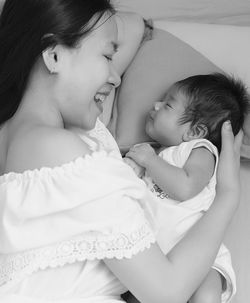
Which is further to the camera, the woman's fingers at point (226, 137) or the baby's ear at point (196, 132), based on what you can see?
the baby's ear at point (196, 132)

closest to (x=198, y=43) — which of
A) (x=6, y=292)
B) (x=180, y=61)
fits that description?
(x=180, y=61)

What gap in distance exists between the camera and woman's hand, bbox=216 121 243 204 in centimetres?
115

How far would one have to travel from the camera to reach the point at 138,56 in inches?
68.6

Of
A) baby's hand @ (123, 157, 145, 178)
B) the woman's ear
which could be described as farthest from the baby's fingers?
the woman's ear

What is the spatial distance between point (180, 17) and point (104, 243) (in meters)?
1.30

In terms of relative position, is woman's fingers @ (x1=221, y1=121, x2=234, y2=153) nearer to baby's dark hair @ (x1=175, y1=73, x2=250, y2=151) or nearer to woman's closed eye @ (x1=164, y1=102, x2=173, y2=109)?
baby's dark hair @ (x1=175, y1=73, x2=250, y2=151)

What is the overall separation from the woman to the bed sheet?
991mm

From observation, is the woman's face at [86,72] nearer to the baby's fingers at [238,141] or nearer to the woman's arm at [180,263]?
the woman's arm at [180,263]

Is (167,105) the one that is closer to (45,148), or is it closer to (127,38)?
(127,38)

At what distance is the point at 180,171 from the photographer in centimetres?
131

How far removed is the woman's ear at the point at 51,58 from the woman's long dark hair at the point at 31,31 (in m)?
0.01

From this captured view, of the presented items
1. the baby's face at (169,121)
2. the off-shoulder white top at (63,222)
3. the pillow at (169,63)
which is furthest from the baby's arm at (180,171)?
the off-shoulder white top at (63,222)

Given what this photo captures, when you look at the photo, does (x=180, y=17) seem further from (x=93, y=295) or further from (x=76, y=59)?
(x=93, y=295)

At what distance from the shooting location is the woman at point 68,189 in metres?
0.91
